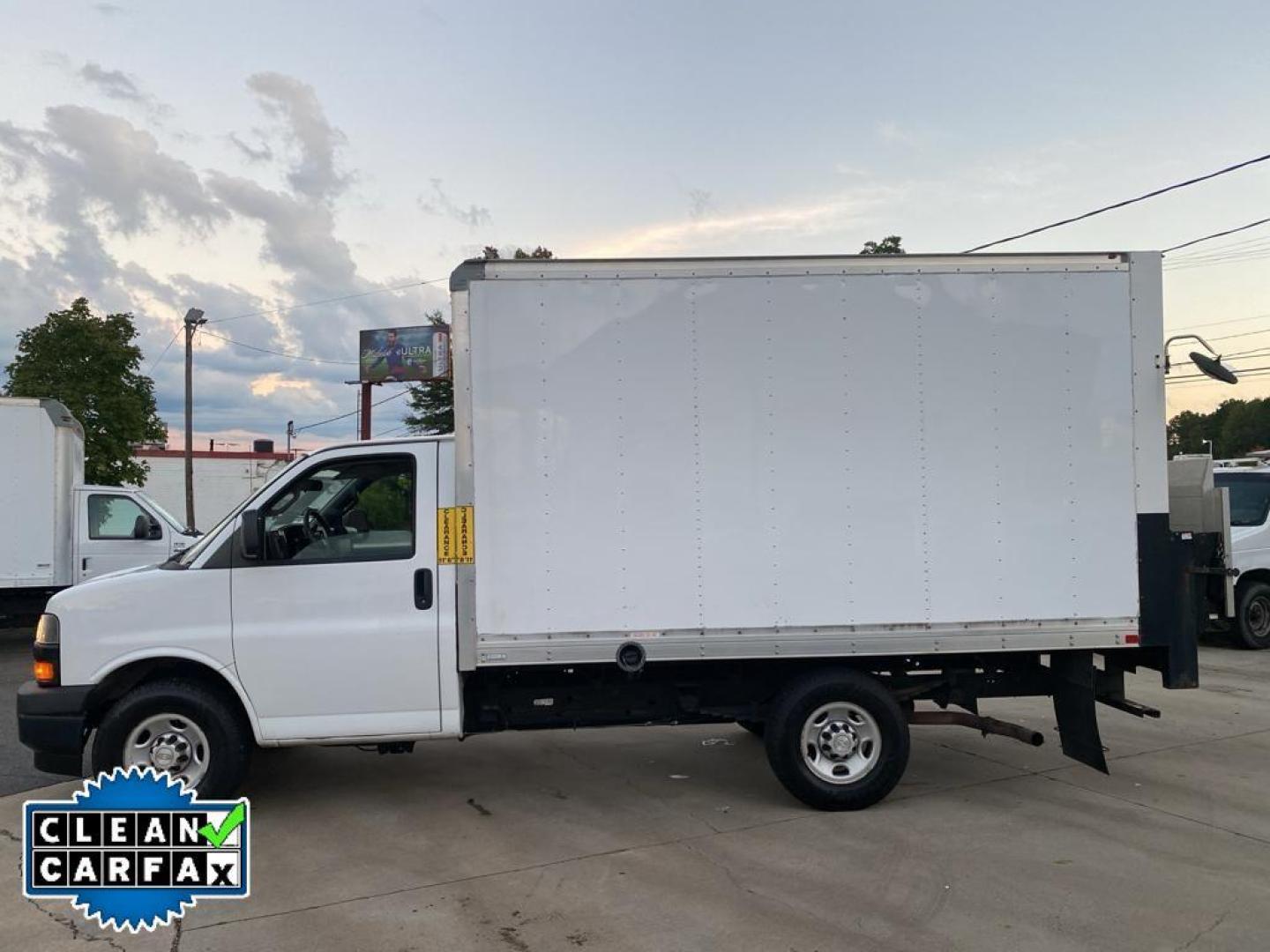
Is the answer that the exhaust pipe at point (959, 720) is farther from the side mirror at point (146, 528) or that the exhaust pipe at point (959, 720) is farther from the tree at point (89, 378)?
the tree at point (89, 378)

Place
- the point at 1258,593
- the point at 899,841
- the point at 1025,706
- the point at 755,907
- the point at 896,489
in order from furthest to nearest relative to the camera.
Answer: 1. the point at 1258,593
2. the point at 1025,706
3. the point at 896,489
4. the point at 899,841
5. the point at 755,907

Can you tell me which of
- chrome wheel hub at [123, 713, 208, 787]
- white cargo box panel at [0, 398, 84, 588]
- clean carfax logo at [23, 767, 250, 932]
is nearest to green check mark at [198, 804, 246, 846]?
clean carfax logo at [23, 767, 250, 932]

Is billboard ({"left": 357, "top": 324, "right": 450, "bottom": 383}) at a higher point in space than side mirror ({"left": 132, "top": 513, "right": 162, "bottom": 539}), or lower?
higher

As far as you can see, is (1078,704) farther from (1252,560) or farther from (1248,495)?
(1248,495)

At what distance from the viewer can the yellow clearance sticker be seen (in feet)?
16.9

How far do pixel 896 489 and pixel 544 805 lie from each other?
293 cm

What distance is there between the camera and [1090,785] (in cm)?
596

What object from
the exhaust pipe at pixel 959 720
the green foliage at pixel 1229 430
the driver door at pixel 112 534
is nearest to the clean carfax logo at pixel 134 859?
the exhaust pipe at pixel 959 720

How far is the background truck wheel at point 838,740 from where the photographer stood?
5301mm

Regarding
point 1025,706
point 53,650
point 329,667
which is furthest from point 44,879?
point 1025,706

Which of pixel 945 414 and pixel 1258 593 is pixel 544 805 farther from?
pixel 1258 593

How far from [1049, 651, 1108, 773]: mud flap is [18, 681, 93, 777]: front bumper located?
5.81m

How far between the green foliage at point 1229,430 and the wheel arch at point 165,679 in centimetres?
6558

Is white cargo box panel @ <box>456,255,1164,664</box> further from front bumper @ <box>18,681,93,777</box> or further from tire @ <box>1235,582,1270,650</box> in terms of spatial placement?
tire @ <box>1235,582,1270,650</box>
